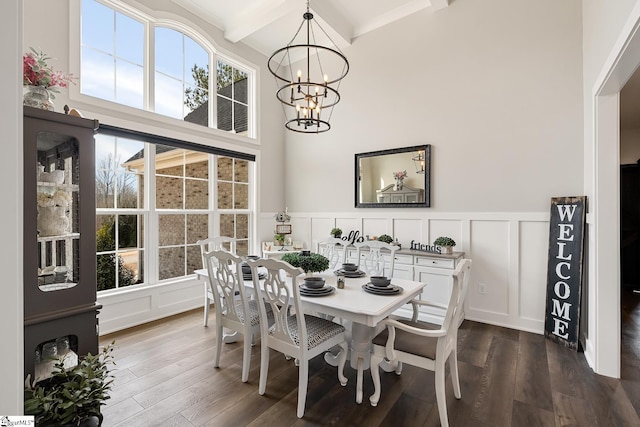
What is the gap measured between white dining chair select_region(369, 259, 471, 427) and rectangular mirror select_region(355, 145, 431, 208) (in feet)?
7.17

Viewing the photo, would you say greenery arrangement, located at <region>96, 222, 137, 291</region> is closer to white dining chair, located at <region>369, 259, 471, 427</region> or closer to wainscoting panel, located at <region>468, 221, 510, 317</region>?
white dining chair, located at <region>369, 259, 471, 427</region>

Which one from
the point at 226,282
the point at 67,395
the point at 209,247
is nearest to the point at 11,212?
the point at 67,395

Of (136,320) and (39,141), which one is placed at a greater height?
(39,141)

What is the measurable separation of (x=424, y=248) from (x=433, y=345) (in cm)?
203

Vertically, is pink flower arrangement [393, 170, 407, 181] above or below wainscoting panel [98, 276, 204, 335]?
above

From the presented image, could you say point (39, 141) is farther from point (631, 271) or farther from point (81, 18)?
point (631, 271)

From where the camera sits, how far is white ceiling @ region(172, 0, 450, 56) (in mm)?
3910

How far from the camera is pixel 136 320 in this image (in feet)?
11.5

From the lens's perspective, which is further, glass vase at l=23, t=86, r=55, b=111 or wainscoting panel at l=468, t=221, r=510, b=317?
wainscoting panel at l=468, t=221, r=510, b=317

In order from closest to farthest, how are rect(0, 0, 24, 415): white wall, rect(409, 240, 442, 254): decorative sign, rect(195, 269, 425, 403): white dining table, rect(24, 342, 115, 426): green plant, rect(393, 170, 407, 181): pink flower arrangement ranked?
rect(0, 0, 24, 415): white wall, rect(24, 342, 115, 426): green plant, rect(195, 269, 425, 403): white dining table, rect(409, 240, 442, 254): decorative sign, rect(393, 170, 407, 181): pink flower arrangement

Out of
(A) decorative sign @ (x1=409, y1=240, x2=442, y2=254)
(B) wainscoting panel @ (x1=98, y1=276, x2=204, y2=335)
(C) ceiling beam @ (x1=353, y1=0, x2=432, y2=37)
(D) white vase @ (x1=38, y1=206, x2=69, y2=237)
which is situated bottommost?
(B) wainscoting panel @ (x1=98, y1=276, x2=204, y2=335)

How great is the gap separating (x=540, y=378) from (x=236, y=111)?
16.3ft

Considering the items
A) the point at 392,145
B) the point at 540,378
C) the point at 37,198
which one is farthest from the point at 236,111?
the point at 540,378

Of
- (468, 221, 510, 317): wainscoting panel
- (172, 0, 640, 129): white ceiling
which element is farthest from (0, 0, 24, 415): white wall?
(468, 221, 510, 317): wainscoting panel
